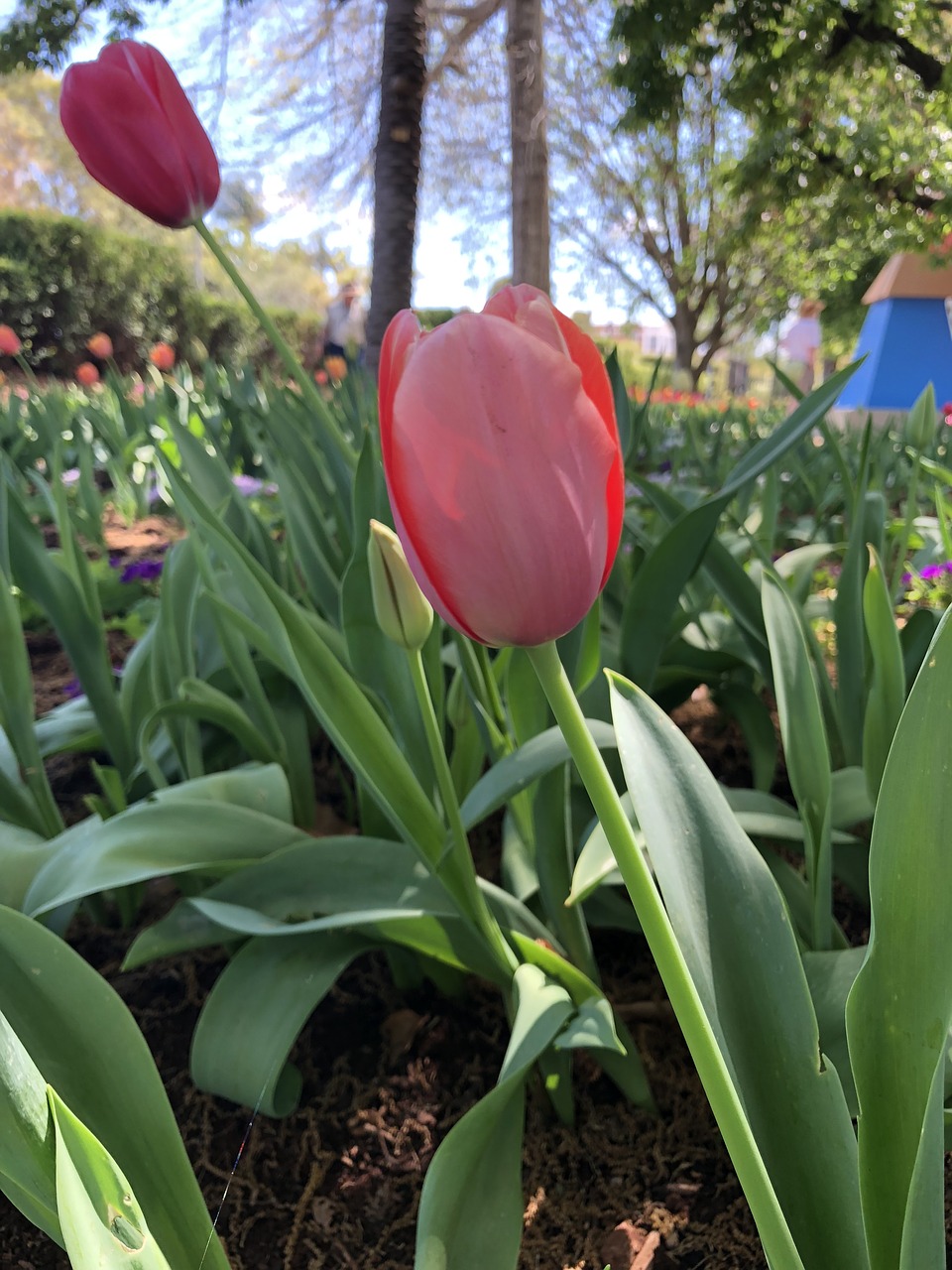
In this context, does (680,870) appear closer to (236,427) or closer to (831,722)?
(831,722)

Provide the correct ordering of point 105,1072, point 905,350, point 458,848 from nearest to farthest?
point 105,1072 < point 458,848 < point 905,350

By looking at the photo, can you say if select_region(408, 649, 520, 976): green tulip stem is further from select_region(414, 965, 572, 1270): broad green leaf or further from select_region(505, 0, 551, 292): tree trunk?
select_region(505, 0, 551, 292): tree trunk

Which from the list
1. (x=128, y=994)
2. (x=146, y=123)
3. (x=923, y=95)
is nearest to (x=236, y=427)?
(x=146, y=123)

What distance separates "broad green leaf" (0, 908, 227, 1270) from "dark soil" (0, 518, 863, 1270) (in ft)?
0.64

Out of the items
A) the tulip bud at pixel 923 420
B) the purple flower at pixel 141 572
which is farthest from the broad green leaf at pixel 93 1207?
the purple flower at pixel 141 572

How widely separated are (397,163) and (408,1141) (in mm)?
3367

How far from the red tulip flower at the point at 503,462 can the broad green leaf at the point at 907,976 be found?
149 mm

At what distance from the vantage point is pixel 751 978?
1.45ft

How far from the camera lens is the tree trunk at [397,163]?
10.2 feet

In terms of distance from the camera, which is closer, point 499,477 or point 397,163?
point 499,477

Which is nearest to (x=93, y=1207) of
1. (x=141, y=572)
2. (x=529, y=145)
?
(x=141, y=572)

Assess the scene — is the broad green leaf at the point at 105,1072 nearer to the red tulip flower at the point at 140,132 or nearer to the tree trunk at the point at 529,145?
the red tulip flower at the point at 140,132

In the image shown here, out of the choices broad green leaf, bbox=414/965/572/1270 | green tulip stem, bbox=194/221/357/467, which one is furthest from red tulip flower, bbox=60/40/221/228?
broad green leaf, bbox=414/965/572/1270

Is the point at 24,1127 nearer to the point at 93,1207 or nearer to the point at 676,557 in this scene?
the point at 93,1207
